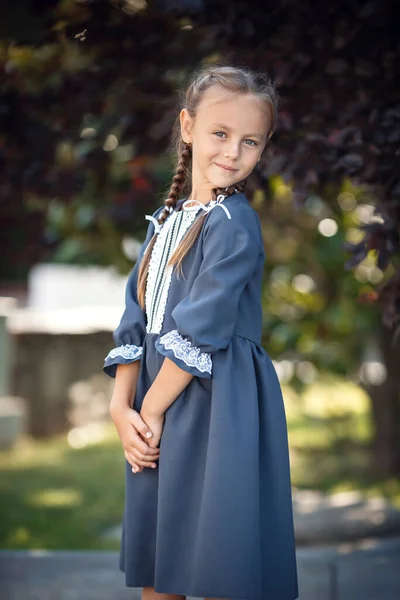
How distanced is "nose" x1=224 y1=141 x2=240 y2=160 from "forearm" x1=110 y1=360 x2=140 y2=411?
0.60m

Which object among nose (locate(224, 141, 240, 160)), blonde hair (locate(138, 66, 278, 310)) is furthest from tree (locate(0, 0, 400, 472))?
nose (locate(224, 141, 240, 160))

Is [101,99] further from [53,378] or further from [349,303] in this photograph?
[53,378]

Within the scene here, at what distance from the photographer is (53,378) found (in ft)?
24.8

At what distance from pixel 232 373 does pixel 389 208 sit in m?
0.98

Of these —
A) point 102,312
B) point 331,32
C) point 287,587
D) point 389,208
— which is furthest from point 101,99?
point 102,312

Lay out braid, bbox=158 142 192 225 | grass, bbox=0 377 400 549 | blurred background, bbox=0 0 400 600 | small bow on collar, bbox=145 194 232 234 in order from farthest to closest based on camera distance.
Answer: grass, bbox=0 377 400 549, blurred background, bbox=0 0 400 600, braid, bbox=158 142 192 225, small bow on collar, bbox=145 194 232 234

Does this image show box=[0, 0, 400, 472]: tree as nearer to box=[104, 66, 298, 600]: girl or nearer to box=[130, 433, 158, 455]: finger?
box=[104, 66, 298, 600]: girl

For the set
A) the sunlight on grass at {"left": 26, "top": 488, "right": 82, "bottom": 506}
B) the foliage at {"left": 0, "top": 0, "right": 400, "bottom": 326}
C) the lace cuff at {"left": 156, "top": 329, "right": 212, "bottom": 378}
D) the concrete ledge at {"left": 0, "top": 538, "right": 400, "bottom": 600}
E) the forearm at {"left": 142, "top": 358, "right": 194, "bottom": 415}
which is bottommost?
the concrete ledge at {"left": 0, "top": 538, "right": 400, "bottom": 600}

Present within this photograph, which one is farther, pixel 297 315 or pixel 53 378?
pixel 53 378

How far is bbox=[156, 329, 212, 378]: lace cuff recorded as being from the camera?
2086mm

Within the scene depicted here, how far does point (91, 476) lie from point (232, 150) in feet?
14.1

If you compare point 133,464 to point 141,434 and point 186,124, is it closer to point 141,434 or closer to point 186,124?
point 141,434

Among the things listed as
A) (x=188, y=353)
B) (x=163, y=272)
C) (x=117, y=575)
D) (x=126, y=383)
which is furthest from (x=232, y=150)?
(x=117, y=575)

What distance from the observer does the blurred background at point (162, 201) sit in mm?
2990
